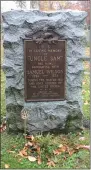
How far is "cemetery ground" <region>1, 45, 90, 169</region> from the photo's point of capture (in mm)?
4621

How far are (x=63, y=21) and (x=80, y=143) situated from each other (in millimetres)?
1769

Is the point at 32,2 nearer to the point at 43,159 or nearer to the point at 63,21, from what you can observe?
the point at 63,21

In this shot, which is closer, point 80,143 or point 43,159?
point 43,159

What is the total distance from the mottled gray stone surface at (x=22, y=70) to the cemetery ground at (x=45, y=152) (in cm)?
26

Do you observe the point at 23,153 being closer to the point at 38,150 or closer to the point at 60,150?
the point at 38,150

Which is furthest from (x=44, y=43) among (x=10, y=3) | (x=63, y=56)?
(x=10, y=3)

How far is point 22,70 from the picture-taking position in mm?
5324

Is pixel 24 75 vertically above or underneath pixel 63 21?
underneath

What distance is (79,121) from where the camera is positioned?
18.3 feet

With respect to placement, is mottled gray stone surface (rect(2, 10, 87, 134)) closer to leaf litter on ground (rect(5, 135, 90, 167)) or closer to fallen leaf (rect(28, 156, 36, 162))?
leaf litter on ground (rect(5, 135, 90, 167))

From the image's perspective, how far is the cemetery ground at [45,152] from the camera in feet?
15.2

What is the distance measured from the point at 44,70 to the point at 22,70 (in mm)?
325

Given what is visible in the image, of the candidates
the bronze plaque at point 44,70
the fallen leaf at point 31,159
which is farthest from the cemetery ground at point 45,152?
the bronze plaque at point 44,70

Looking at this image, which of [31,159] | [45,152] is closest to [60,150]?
[45,152]
